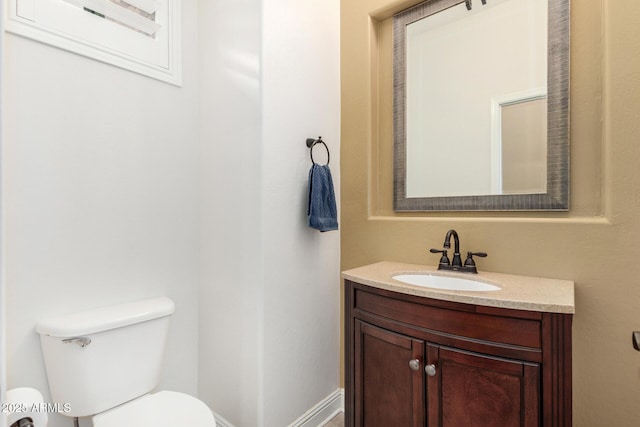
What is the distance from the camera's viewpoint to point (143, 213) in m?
1.53

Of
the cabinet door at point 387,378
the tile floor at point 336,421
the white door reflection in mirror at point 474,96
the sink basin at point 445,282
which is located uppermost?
the white door reflection in mirror at point 474,96

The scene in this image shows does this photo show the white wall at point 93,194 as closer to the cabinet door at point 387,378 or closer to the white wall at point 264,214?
the white wall at point 264,214

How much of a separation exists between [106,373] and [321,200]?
1.11 m

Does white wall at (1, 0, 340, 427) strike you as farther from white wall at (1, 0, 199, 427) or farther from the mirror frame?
the mirror frame

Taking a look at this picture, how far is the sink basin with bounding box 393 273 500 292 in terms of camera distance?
1303mm

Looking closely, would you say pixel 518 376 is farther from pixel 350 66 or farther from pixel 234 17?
pixel 234 17

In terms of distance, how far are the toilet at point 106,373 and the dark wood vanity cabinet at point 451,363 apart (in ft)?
2.01

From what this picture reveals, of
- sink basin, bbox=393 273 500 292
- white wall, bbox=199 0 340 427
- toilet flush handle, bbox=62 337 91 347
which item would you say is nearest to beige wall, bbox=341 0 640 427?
sink basin, bbox=393 273 500 292

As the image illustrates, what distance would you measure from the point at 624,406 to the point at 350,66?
1850 mm

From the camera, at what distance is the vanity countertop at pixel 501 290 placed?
95 centimetres

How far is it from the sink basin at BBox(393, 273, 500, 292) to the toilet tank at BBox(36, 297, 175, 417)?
3.61 ft

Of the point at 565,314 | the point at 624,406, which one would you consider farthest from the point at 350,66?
the point at 624,406

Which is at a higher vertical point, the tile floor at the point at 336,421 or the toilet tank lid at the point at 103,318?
the toilet tank lid at the point at 103,318

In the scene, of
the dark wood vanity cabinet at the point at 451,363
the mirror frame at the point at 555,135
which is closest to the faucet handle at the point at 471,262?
the mirror frame at the point at 555,135
